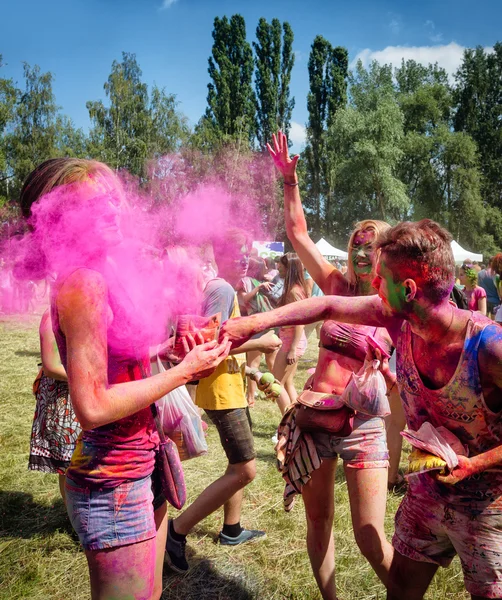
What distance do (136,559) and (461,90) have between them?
160 feet

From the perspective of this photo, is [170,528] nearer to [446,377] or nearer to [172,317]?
[172,317]

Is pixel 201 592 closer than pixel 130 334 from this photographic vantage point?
No

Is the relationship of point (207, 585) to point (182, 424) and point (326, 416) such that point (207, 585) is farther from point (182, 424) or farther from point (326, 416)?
point (326, 416)

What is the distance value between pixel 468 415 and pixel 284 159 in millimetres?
1945

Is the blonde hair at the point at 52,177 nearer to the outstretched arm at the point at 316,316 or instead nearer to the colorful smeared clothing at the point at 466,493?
the outstretched arm at the point at 316,316

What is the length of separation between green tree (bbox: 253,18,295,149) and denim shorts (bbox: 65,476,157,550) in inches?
1329

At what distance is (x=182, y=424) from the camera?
102 inches

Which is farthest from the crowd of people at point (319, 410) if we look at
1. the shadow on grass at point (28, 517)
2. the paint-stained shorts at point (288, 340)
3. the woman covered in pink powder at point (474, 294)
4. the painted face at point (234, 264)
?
the woman covered in pink powder at point (474, 294)

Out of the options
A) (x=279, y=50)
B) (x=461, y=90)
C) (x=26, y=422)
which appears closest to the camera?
(x=26, y=422)

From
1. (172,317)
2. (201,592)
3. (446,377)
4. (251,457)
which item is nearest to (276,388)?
(251,457)

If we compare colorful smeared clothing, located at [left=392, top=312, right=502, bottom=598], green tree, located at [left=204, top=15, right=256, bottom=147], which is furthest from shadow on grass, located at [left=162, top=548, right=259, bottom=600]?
green tree, located at [left=204, top=15, right=256, bottom=147]

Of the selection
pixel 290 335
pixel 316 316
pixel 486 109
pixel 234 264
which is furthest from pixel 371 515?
pixel 486 109

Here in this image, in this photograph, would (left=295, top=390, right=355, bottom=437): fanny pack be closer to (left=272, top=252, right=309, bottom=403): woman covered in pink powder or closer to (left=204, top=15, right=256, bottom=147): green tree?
(left=272, top=252, right=309, bottom=403): woman covered in pink powder

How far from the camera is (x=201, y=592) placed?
2.95 meters
